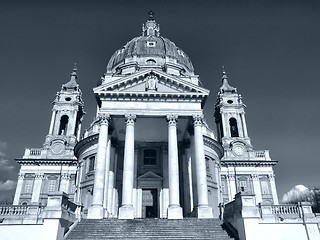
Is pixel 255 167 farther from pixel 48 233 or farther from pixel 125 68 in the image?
pixel 48 233

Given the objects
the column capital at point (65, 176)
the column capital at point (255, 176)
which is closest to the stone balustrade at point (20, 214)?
the column capital at point (65, 176)

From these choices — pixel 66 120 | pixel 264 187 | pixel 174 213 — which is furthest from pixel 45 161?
pixel 264 187

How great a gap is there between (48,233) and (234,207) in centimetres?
1110

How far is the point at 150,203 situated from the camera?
2617 cm

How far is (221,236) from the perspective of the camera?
1573 centimetres

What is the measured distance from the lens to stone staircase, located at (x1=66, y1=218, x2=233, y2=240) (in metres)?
15.4

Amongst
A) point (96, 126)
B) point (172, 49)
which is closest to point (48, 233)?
point (96, 126)

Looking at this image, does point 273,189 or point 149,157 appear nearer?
point 149,157

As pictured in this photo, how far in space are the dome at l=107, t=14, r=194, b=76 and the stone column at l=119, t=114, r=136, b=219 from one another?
1806cm

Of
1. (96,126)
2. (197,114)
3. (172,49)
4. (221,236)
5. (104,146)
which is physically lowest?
(221,236)

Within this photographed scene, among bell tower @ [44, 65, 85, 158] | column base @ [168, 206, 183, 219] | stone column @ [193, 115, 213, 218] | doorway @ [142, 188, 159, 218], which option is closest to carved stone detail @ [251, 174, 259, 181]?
doorway @ [142, 188, 159, 218]

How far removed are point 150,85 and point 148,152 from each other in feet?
26.3

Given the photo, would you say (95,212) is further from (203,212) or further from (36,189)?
(36,189)

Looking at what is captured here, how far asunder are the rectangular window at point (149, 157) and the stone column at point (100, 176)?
269 inches
